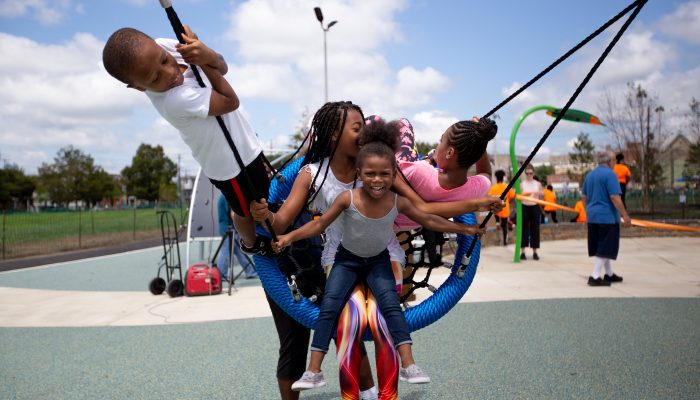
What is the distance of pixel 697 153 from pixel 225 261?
27.2 m

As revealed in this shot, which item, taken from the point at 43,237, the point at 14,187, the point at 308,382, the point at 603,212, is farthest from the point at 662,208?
the point at 14,187

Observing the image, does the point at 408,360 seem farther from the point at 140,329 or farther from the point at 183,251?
the point at 183,251

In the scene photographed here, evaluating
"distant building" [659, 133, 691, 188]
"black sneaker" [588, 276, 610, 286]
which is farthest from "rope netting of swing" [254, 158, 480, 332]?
"distant building" [659, 133, 691, 188]

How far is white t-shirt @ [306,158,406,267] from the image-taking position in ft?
9.21

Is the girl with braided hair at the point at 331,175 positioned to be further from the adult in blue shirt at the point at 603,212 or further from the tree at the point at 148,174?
the tree at the point at 148,174

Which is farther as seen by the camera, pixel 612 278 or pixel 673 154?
pixel 673 154

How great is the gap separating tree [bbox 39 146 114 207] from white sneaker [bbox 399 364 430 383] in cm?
7911

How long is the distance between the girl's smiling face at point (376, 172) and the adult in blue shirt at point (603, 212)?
6265 millimetres

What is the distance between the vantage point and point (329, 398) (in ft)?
13.1

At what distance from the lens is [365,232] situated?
8.75ft

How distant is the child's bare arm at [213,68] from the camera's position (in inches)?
82.8

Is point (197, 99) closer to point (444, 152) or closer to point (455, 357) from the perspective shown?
point (444, 152)

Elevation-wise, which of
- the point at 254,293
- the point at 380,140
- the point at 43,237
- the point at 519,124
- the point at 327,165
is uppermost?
the point at 519,124

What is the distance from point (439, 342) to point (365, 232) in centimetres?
301
